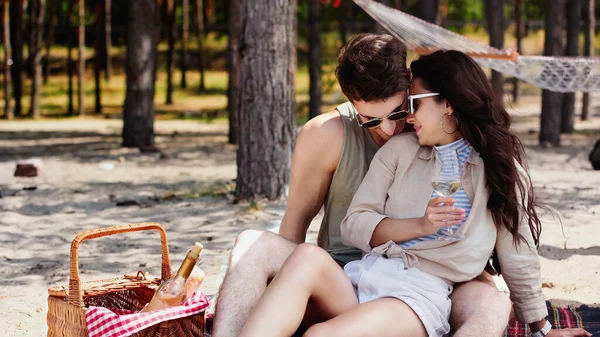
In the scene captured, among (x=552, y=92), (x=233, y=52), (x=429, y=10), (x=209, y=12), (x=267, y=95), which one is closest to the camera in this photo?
(x=267, y=95)

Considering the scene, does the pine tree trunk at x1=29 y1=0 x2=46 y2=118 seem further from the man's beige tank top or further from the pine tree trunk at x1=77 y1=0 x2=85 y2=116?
the man's beige tank top

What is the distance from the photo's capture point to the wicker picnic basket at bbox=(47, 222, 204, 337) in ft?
8.62

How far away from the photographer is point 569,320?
328 centimetres

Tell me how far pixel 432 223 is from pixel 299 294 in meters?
0.45

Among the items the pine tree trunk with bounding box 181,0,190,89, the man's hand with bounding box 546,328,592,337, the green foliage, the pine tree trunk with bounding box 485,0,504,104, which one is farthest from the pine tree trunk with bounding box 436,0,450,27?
the man's hand with bounding box 546,328,592,337

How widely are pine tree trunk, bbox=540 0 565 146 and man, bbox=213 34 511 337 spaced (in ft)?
21.4

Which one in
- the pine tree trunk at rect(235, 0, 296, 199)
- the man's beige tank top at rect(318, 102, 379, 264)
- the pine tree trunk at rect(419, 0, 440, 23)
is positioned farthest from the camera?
the pine tree trunk at rect(419, 0, 440, 23)

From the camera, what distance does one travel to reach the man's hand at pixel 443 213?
99.6 inches

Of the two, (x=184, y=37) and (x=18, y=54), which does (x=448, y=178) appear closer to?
(x=18, y=54)

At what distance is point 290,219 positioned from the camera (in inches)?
125

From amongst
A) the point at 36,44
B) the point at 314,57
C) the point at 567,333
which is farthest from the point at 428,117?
the point at 36,44

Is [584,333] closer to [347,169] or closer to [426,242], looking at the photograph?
[426,242]

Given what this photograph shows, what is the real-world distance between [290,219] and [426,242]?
0.63 m

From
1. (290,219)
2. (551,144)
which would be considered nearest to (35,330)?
(290,219)
